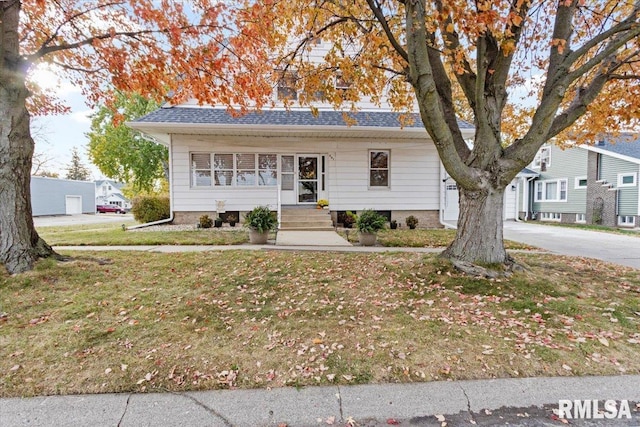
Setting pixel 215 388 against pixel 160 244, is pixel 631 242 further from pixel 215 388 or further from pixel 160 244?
pixel 160 244

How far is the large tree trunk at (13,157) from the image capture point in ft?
16.5

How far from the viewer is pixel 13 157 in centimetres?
510

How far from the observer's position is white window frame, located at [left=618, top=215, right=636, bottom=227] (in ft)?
53.3

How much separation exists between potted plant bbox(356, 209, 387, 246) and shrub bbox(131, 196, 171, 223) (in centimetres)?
951

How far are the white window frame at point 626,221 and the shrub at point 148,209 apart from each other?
23.6 m

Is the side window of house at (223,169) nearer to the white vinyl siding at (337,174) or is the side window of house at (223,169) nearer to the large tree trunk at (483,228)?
the white vinyl siding at (337,174)

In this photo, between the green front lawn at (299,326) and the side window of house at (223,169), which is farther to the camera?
the side window of house at (223,169)

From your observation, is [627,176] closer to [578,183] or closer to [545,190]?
[578,183]

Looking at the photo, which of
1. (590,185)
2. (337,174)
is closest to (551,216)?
(590,185)

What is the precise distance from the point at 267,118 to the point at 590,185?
1938 cm

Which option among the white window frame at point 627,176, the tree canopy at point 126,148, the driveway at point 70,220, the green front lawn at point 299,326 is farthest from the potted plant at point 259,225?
the white window frame at point 627,176

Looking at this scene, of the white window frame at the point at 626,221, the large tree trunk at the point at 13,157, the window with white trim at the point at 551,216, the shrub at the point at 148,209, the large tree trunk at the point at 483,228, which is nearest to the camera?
the large tree trunk at the point at 13,157

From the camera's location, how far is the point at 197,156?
12.2 metres

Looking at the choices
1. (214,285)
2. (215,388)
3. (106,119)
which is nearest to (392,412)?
(215,388)
